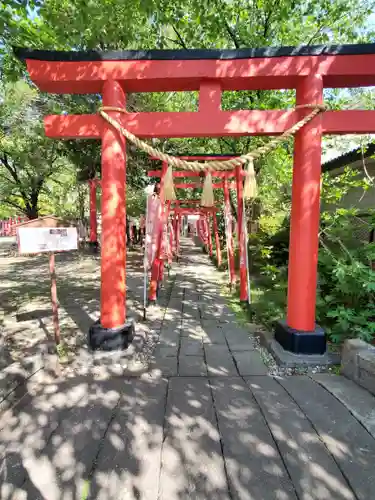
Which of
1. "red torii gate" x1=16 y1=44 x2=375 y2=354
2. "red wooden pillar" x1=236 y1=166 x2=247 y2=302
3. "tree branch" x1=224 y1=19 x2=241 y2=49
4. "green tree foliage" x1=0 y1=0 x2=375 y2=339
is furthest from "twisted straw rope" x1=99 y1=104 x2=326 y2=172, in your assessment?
"tree branch" x1=224 y1=19 x2=241 y2=49

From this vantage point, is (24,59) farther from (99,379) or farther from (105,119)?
(99,379)

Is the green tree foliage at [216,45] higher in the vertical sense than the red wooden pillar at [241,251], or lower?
higher

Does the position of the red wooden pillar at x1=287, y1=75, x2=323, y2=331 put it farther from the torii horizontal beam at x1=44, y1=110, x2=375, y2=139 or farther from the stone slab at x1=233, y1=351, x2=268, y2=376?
the stone slab at x1=233, y1=351, x2=268, y2=376

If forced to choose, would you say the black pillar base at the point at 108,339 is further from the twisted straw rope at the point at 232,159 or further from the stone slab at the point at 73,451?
the twisted straw rope at the point at 232,159

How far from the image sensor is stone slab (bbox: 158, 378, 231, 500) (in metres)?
1.94

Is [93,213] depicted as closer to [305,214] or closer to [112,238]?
[112,238]

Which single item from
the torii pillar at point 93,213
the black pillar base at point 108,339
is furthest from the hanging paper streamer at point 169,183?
the torii pillar at point 93,213

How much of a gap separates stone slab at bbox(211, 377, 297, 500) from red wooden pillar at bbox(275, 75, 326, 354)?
4.01 feet

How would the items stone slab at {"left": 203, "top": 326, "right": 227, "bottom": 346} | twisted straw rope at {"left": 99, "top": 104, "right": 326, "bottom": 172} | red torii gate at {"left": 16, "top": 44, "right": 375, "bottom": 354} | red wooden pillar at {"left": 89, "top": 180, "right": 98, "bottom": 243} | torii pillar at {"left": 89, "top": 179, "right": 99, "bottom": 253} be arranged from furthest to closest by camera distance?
red wooden pillar at {"left": 89, "top": 180, "right": 98, "bottom": 243}
torii pillar at {"left": 89, "top": 179, "right": 99, "bottom": 253}
stone slab at {"left": 203, "top": 326, "right": 227, "bottom": 346}
red torii gate at {"left": 16, "top": 44, "right": 375, "bottom": 354}
twisted straw rope at {"left": 99, "top": 104, "right": 326, "bottom": 172}

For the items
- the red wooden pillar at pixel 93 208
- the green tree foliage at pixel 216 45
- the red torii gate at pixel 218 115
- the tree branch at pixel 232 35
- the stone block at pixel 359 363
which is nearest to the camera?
the stone block at pixel 359 363

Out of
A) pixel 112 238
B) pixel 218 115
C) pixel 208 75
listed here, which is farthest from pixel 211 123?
pixel 112 238

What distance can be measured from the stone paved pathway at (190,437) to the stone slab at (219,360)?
0.11ft

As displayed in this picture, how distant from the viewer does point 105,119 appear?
3.66 metres

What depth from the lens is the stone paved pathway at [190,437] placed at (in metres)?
1.96
